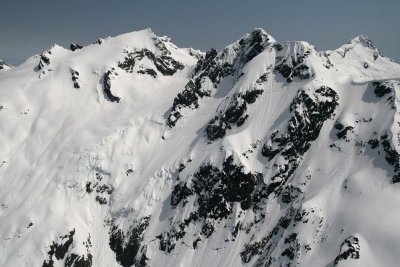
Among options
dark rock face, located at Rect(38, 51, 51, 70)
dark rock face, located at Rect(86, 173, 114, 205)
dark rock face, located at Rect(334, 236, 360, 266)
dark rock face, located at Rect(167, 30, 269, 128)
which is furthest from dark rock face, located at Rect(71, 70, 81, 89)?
dark rock face, located at Rect(334, 236, 360, 266)

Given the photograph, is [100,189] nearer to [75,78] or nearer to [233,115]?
[233,115]

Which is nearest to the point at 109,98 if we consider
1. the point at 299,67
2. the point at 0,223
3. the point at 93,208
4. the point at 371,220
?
the point at 93,208

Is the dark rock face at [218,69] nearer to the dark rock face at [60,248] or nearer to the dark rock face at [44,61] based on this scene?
the dark rock face at [60,248]

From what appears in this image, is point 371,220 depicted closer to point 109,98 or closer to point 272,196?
point 272,196

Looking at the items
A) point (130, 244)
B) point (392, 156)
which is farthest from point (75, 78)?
point (392, 156)

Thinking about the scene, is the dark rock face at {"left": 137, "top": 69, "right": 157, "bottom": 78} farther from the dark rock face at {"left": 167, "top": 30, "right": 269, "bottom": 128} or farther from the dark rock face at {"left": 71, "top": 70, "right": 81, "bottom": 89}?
the dark rock face at {"left": 71, "top": 70, "right": 81, "bottom": 89}
